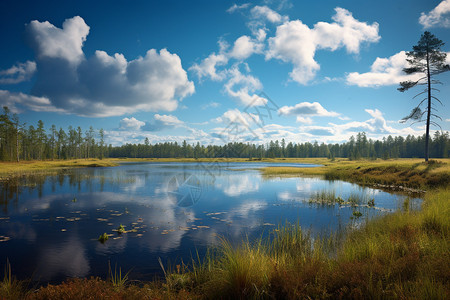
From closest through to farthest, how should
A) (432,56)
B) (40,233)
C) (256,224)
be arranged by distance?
(40,233) < (256,224) < (432,56)

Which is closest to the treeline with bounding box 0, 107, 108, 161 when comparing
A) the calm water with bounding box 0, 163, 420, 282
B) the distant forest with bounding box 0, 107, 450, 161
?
the distant forest with bounding box 0, 107, 450, 161

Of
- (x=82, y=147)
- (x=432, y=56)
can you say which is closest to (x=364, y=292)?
(x=432, y=56)

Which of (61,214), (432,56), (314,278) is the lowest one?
(61,214)

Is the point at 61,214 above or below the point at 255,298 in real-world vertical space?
below

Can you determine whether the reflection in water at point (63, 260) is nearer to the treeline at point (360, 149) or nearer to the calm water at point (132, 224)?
the calm water at point (132, 224)

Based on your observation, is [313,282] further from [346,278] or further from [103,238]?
[103,238]

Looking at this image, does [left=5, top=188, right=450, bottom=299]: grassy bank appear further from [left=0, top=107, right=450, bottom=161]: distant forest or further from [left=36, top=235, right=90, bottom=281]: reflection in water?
[left=0, top=107, right=450, bottom=161]: distant forest

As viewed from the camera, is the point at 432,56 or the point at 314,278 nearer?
the point at 314,278

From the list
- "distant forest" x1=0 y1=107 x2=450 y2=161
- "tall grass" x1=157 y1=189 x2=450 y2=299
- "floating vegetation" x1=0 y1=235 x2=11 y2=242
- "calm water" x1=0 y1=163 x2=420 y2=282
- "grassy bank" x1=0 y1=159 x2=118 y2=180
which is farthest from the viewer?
"distant forest" x1=0 y1=107 x2=450 y2=161

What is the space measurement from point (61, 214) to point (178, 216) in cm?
830

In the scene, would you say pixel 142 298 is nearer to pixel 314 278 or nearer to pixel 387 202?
pixel 314 278

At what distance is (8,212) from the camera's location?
16.1 m

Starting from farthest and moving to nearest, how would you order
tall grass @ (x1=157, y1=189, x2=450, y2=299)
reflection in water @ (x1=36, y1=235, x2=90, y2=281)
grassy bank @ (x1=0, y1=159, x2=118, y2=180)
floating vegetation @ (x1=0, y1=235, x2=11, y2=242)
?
grassy bank @ (x1=0, y1=159, x2=118, y2=180) → floating vegetation @ (x1=0, y1=235, x2=11, y2=242) → reflection in water @ (x1=36, y1=235, x2=90, y2=281) → tall grass @ (x1=157, y1=189, x2=450, y2=299)

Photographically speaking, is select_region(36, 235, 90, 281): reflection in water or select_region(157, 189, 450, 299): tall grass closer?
select_region(157, 189, 450, 299): tall grass
